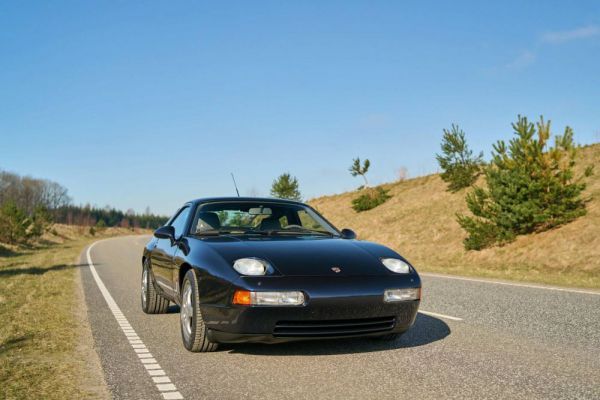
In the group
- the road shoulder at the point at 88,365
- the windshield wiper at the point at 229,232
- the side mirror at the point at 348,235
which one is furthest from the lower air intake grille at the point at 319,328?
the side mirror at the point at 348,235

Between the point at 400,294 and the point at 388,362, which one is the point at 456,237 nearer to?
the point at 400,294

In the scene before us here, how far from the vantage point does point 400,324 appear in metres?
4.88

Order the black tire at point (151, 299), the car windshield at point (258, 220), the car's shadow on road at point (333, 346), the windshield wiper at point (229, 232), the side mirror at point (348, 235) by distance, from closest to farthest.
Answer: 1. the car's shadow on road at point (333, 346)
2. the windshield wiper at point (229, 232)
3. the car windshield at point (258, 220)
4. the side mirror at point (348, 235)
5. the black tire at point (151, 299)

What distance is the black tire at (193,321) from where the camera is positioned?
197 inches

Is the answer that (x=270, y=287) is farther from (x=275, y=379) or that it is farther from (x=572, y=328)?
(x=572, y=328)

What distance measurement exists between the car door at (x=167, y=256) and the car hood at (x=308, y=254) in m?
0.96

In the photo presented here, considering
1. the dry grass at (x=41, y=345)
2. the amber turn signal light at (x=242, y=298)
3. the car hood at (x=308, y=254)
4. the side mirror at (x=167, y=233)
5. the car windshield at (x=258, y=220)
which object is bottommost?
the dry grass at (x=41, y=345)

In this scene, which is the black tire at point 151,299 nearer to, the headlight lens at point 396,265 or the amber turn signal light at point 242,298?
the amber turn signal light at point 242,298

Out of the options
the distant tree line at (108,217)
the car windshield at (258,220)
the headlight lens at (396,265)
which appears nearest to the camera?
the headlight lens at (396,265)

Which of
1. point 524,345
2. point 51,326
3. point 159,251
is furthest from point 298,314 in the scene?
point 51,326

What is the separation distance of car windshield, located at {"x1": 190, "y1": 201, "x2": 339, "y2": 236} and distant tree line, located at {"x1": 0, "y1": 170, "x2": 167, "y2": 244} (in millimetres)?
37209

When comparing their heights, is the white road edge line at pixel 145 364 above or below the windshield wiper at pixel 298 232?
below

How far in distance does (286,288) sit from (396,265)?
1.13 m

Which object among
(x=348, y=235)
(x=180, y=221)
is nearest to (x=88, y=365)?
(x=180, y=221)
